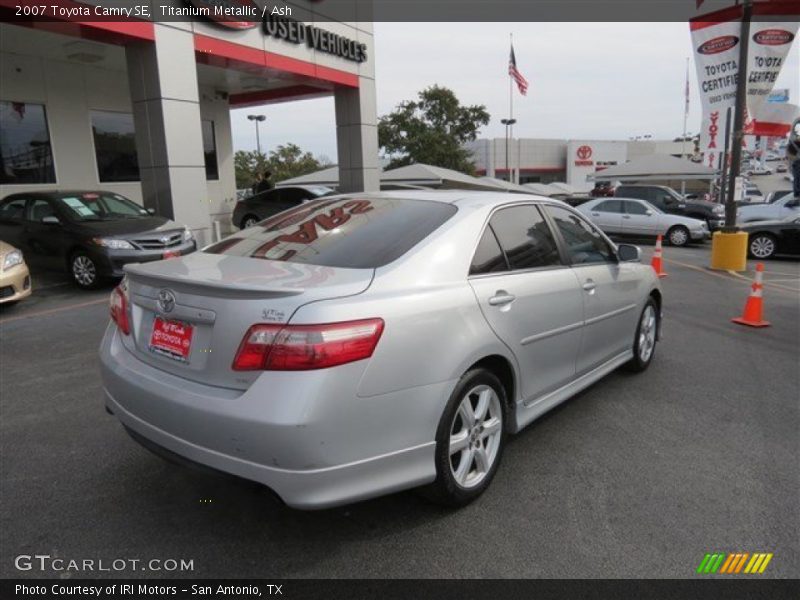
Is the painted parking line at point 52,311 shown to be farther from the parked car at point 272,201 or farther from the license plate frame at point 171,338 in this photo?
the parked car at point 272,201

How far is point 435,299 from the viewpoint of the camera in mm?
2746

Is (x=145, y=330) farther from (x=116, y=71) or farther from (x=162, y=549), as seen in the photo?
(x=116, y=71)

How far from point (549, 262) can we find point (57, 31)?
33.9 ft

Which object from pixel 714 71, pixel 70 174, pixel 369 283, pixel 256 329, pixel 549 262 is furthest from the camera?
pixel 70 174

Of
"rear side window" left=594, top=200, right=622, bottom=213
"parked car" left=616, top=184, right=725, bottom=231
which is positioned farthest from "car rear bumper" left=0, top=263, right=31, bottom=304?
"parked car" left=616, top=184, right=725, bottom=231

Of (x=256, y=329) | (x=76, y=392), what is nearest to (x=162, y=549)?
(x=256, y=329)

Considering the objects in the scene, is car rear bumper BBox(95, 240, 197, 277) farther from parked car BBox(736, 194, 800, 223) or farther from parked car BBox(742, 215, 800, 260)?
parked car BBox(736, 194, 800, 223)

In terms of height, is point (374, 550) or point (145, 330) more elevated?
point (145, 330)

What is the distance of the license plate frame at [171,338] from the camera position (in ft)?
8.58

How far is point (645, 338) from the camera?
5207 millimetres

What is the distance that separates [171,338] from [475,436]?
1.55 metres

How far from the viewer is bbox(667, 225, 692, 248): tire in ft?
57.0

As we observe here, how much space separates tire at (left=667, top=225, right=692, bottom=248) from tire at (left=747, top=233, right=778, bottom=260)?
8.83ft

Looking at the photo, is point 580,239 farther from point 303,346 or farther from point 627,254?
point 303,346
